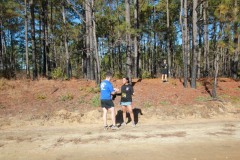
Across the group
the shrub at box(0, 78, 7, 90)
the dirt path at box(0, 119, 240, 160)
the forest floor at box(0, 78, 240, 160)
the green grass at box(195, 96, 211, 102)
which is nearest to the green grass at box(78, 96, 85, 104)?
the forest floor at box(0, 78, 240, 160)

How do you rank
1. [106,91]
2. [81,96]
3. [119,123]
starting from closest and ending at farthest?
[106,91] → [119,123] → [81,96]

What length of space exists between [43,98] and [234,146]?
1013 centimetres

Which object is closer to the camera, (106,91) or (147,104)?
(106,91)

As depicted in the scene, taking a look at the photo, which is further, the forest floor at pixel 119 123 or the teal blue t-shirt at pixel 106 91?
the teal blue t-shirt at pixel 106 91

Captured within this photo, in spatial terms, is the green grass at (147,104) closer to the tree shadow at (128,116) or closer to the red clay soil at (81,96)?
the red clay soil at (81,96)

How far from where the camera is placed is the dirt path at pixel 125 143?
6.66 m

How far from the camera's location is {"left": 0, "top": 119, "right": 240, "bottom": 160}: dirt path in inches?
262

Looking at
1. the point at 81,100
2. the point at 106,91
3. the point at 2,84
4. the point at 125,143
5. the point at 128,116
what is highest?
the point at 2,84

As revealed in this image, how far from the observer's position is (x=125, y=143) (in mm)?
7621

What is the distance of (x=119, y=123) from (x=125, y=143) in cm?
327

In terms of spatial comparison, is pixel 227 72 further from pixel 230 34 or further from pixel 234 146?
pixel 234 146

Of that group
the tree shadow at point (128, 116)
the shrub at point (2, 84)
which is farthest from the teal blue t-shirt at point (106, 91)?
the shrub at point (2, 84)

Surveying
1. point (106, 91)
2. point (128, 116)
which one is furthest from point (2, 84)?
point (106, 91)

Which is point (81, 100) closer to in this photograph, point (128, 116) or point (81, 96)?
point (81, 96)
